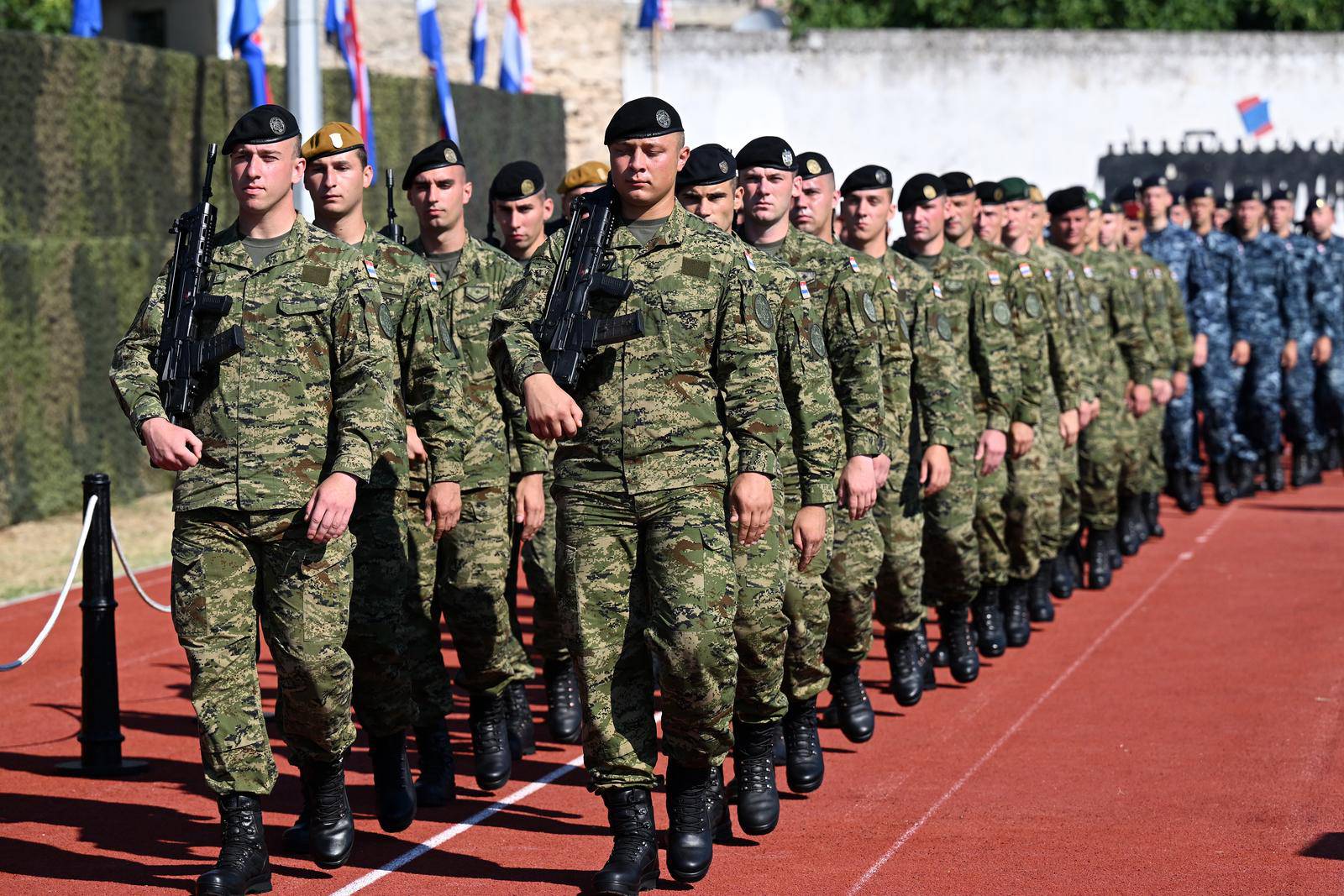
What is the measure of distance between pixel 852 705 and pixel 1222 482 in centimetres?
845

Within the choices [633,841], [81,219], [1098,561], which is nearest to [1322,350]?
[1098,561]

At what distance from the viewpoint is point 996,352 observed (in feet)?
31.4

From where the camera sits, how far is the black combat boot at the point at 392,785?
6.68 meters

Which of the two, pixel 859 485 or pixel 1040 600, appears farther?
pixel 1040 600

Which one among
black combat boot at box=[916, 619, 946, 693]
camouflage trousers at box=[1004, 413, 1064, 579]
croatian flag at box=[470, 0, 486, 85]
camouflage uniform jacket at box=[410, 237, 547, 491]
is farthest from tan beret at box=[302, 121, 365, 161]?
croatian flag at box=[470, 0, 486, 85]

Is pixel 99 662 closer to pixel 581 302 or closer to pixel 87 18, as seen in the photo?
pixel 581 302

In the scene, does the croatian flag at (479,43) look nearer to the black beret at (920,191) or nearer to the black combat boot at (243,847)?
the black beret at (920,191)

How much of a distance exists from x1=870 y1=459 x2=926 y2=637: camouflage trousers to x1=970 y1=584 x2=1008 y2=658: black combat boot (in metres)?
1.34

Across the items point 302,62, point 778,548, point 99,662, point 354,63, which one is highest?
point 354,63

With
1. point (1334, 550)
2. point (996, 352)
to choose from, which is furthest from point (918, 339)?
point (1334, 550)

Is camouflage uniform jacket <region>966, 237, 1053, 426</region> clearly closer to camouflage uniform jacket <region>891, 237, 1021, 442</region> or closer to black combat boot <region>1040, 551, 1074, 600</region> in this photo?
camouflage uniform jacket <region>891, 237, 1021, 442</region>

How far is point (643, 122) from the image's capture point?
227 inches

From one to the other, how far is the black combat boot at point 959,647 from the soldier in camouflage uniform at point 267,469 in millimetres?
3941

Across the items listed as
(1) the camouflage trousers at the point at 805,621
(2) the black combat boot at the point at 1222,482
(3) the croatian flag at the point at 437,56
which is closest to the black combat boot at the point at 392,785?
(1) the camouflage trousers at the point at 805,621
